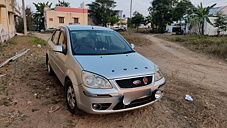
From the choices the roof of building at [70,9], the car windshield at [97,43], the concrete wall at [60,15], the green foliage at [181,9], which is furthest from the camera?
the roof of building at [70,9]

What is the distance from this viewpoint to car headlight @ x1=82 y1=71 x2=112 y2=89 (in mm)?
2584

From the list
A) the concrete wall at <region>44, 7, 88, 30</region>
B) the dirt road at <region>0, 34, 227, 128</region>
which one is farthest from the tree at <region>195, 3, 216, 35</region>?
the concrete wall at <region>44, 7, 88, 30</region>

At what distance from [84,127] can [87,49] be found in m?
1.52

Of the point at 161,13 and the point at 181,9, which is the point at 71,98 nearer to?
the point at 181,9

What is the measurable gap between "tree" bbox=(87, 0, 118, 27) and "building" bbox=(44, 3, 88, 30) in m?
6.86

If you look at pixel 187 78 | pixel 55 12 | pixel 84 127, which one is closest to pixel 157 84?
pixel 84 127

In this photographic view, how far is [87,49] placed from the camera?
3527mm

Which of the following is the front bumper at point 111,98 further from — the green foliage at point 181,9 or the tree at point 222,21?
the green foliage at point 181,9

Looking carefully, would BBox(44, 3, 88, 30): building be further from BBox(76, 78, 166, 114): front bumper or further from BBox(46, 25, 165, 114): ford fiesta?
BBox(76, 78, 166, 114): front bumper

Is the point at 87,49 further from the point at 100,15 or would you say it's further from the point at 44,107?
the point at 100,15

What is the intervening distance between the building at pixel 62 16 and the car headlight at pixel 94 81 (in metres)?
35.7

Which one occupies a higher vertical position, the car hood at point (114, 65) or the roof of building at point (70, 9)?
the roof of building at point (70, 9)

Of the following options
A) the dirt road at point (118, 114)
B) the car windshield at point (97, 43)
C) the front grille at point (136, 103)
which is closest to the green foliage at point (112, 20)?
the dirt road at point (118, 114)

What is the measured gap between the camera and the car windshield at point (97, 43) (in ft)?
11.4
